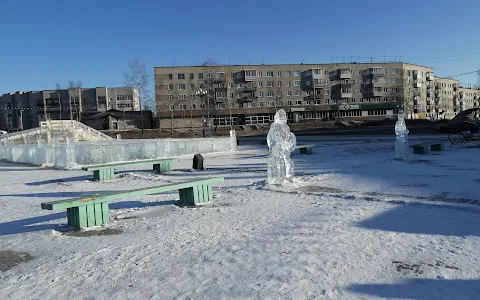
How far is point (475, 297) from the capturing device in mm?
3740

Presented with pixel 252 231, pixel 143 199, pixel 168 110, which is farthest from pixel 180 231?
pixel 168 110

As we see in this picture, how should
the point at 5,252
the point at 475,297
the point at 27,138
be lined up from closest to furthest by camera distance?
the point at 475,297
the point at 5,252
the point at 27,138

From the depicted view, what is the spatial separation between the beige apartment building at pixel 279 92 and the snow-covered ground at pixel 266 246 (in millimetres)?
75398

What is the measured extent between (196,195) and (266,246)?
3.59m

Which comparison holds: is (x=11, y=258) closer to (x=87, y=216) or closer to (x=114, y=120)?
(x=87, y=216)

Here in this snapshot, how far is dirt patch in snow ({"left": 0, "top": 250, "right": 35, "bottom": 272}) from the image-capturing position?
5.07 metres

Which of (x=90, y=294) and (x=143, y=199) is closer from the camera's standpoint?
(x=90, y=294)

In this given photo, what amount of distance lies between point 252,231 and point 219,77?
87.8 m

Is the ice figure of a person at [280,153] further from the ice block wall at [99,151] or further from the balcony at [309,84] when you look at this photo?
the balcony at [309,84]

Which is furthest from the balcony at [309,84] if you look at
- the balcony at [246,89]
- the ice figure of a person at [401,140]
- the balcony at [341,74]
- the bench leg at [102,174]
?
the bench leg at [102,174]

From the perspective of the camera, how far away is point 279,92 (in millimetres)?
93562

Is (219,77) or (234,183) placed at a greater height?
(219,77)

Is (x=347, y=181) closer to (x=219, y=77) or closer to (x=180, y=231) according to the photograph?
(x=180, y=231)

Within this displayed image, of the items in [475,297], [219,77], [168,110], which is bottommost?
[475,297]
